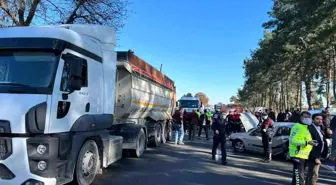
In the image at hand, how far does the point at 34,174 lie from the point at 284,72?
130 ft

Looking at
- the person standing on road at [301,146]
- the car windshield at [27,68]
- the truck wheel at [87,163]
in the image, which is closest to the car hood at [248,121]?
the person standing on road at [301,146]

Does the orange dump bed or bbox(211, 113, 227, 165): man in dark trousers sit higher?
the orange dump bed

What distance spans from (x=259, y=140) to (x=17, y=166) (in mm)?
10176

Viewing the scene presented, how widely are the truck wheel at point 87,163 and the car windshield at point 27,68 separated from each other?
1695 mm

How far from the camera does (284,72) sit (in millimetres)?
41031

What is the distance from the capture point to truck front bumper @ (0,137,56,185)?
493 centimetres

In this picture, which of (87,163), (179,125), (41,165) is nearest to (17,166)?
(41,165)

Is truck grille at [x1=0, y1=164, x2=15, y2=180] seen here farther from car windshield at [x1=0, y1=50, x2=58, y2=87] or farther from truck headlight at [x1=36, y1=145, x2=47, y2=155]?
car windshield at [x1=0, y1=50, x2=58, y2=87]

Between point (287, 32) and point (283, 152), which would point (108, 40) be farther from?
point (287, 32)

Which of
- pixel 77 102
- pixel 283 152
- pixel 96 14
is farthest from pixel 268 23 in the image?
pixel 77 102

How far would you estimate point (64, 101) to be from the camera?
563 centimetres

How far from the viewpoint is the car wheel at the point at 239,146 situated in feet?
46.2

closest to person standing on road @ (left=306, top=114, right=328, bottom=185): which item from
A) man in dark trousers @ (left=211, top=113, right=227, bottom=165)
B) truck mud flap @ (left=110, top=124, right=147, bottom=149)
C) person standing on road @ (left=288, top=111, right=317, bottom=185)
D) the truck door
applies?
person standing on road @ (left=288, top=111, right=317, bottom=185)

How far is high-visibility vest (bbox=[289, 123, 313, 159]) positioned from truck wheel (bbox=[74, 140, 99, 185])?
12.9 ft
